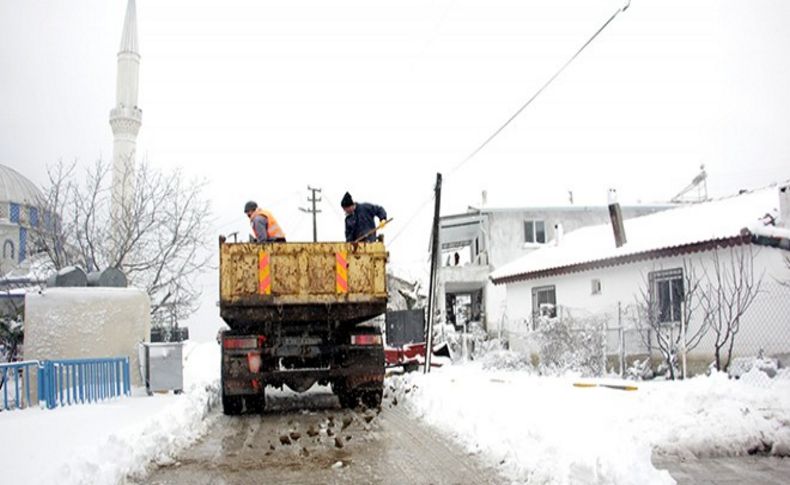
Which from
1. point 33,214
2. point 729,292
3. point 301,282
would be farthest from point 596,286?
point 33,214

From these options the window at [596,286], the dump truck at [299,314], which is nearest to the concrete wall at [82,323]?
the dump truck at [299,314]

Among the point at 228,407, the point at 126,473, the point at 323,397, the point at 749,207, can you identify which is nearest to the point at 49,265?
the point at 323,397

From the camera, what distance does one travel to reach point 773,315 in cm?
1437

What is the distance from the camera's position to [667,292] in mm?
17594

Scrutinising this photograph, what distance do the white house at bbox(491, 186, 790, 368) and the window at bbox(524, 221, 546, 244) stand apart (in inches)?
335

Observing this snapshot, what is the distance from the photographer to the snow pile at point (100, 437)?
592 cm

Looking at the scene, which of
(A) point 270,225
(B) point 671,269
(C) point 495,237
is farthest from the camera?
(C) point 495,237

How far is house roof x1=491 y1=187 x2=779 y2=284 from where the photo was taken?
1587 centimetres

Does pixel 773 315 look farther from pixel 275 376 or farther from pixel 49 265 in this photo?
pixel 49 265

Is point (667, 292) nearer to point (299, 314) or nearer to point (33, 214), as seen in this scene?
point (299, 314)

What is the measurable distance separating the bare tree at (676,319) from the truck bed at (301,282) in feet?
23.0

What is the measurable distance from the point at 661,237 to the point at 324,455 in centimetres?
1333

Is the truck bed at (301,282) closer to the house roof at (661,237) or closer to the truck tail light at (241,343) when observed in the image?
the truck tail light at (241,343)

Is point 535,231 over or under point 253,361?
over
